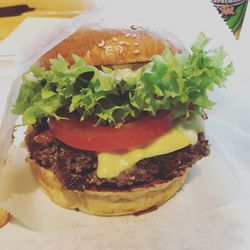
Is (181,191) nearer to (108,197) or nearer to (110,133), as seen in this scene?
(108,197)

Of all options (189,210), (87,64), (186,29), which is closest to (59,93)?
(87,64)

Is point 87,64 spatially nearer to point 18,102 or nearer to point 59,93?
point 59,93

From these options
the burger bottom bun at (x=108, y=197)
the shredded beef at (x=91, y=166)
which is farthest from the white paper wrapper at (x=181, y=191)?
the shredded beef at (x=91, y=166)

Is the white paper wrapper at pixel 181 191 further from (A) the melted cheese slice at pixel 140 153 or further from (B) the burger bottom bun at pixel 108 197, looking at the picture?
(A) the melted cheese slice at pixel 140 153

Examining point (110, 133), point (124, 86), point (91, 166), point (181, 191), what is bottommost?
point (181, 191)

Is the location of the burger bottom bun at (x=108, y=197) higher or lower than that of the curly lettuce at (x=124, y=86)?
lower

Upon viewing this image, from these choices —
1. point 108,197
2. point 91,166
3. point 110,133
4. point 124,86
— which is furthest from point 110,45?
point 108,197

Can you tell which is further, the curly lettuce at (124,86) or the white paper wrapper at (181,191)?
the white paper wrapper at (181,191)
